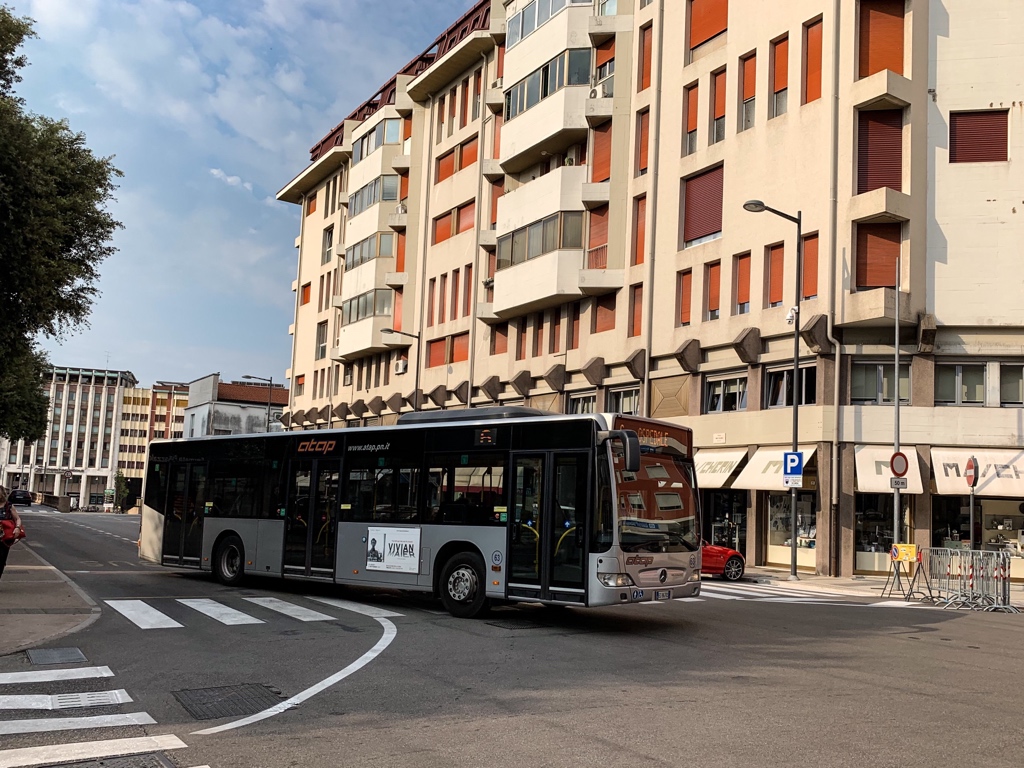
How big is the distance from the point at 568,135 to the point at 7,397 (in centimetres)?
2552

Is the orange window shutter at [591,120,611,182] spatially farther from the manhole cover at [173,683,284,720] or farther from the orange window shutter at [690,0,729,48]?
the manhole cover at [173,683,284,720]

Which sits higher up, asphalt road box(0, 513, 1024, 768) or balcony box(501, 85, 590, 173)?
balcony box(501, 85, 590, 173)

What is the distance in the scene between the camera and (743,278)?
31094mm

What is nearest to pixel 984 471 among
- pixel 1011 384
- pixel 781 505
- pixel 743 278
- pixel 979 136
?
pixel 1011 384

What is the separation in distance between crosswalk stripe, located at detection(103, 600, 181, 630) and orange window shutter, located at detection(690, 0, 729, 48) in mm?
26535

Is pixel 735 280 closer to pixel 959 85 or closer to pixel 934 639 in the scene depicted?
pixel 959 85

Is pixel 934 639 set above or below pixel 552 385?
below

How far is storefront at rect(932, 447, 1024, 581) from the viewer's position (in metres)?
26.2

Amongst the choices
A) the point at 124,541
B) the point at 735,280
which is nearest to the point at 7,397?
the point at 124,541

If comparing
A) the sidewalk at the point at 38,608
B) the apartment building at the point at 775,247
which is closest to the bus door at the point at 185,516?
the sidewalk at the point at 38,608

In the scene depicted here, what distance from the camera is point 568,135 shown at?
125 feet

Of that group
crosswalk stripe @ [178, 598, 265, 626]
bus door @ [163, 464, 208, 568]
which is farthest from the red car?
crosswalk stripe @ [178, 598, 265, 626]

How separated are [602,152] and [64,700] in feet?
104

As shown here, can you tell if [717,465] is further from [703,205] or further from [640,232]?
A: [640,232]
